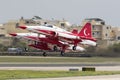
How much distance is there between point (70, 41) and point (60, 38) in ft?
8.33

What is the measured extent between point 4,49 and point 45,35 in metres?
29.2

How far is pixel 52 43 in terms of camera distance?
117m

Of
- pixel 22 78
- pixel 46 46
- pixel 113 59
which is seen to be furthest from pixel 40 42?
pixel 22 78

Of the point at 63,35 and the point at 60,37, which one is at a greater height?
the point at 63,35

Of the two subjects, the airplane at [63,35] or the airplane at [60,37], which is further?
the airplane at [60,37]

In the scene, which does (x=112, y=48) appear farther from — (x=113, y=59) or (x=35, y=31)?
(x=35, y=31)

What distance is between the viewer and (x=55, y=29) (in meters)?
117

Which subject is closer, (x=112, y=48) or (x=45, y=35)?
(x=112, y=48)

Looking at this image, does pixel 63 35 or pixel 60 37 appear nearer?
pixel 63 35

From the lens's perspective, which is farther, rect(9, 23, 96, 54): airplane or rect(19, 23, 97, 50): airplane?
rect(9, 23, 96, 54): airplane

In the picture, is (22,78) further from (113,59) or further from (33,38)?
(33,38)

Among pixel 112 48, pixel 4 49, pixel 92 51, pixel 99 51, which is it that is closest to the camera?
pixel 112 48

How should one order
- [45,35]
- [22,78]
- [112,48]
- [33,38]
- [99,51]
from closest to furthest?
[22,78] → [112,48] → [99,51] → [45,35] → [33,38]

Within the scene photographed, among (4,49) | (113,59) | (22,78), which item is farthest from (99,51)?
(4,49)
